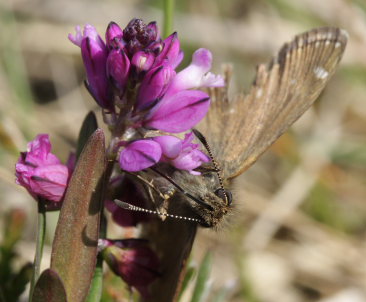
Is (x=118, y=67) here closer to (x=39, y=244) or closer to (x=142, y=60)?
(x=142, y=60)

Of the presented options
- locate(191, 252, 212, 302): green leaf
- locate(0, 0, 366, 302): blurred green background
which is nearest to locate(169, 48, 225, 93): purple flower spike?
locate(191, 252, 212, 302): green leaf

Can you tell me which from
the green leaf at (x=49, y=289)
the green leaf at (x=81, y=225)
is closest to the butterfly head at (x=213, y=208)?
the green leaf at (x=81, y=225)

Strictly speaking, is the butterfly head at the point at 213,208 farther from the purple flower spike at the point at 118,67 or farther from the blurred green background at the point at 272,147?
the blurred green background at the point at 272,147

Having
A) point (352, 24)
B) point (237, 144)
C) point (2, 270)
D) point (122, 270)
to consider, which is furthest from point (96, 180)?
point (352, 24)

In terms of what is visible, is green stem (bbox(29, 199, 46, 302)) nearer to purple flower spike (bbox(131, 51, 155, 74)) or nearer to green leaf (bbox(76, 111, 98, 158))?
green leaf (bbox(76, 111, 98, 158))

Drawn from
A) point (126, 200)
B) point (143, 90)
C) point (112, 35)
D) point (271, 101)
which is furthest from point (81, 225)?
point (271, 101)

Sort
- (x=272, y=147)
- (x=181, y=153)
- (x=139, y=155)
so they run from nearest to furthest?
(x=139, y=155)
(x=181, y=153)
(x=272, y=147)
